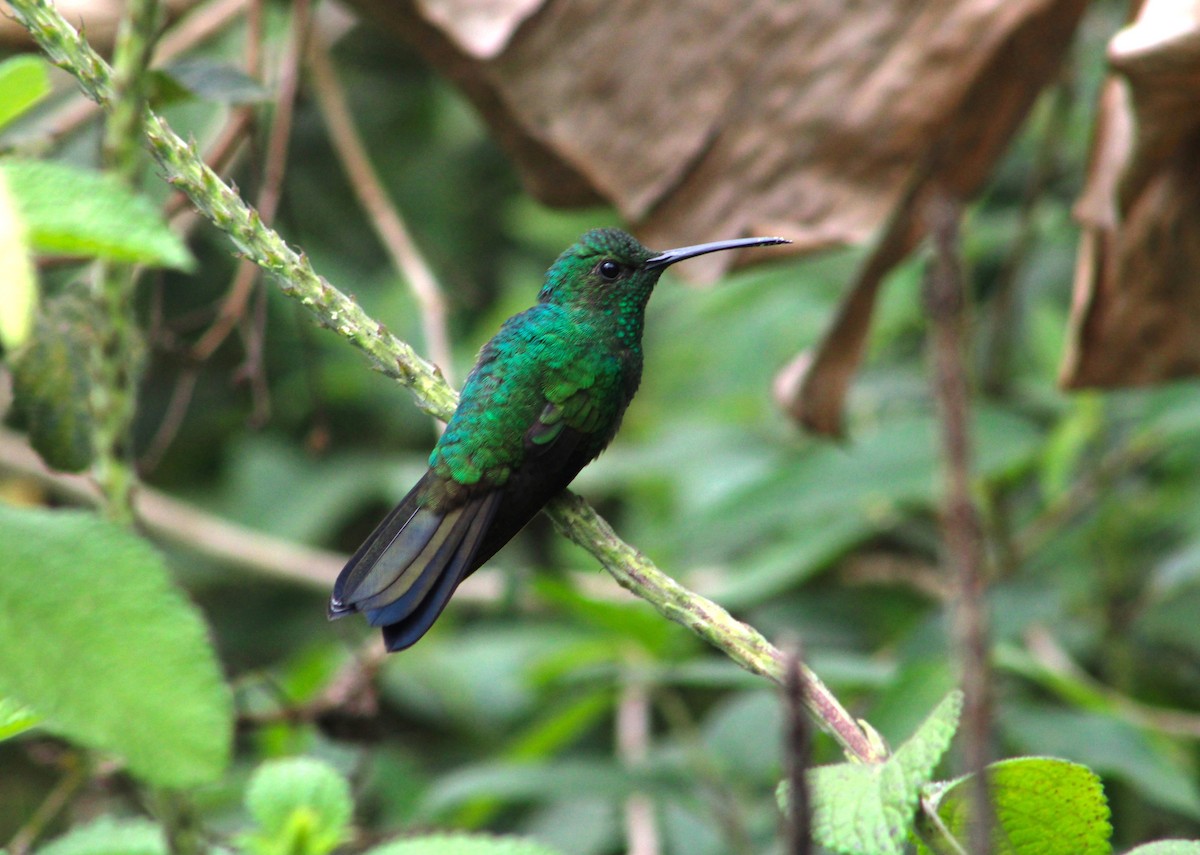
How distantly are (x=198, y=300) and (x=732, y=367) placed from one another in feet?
5.96

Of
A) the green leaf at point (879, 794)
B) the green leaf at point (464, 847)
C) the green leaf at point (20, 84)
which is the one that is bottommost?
the green leaf at point (879, 794)

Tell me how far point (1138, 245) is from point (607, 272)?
1.04 m

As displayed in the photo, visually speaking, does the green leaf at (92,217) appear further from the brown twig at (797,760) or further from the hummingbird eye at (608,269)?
the hummingbird eye at (608,269)

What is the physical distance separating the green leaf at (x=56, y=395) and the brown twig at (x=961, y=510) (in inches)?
53.8

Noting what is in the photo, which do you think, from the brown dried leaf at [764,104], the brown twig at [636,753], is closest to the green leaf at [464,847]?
the brown dried leaf at [764,104]

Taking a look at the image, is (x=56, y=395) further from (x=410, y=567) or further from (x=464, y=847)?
(x=464, y=847)

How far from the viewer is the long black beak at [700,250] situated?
224 centimetres

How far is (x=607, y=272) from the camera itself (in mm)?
2494

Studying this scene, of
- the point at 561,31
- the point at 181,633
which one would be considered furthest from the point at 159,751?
the point at 561,31

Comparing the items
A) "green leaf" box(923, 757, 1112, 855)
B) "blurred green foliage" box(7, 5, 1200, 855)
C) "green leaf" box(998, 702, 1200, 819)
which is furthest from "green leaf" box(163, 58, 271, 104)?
"green leaf" box(998, 702, 1200, 819)

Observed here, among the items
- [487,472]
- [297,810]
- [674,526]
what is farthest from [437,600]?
[674,526]

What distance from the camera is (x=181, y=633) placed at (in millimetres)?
736

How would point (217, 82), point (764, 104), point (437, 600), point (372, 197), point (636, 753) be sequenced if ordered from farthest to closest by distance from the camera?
point (636, 753)
point (372, 197)
point (764, 104)
point (217, 82)
point (437, 600)

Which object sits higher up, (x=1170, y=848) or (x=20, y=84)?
(x=20, y=84)
